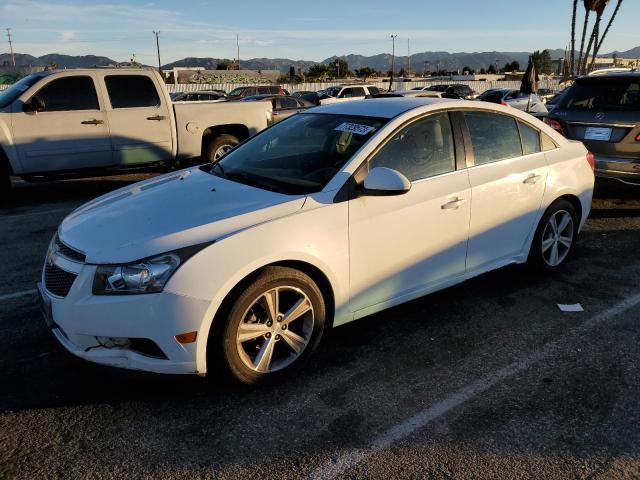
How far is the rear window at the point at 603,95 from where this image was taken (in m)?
6.88

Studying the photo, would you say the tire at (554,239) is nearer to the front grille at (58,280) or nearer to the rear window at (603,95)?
the rear window at (603,95)

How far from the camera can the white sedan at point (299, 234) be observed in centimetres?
279

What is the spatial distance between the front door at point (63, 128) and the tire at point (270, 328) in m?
6.12

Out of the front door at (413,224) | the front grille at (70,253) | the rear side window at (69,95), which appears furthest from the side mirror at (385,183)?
the rear side window at (69,95)

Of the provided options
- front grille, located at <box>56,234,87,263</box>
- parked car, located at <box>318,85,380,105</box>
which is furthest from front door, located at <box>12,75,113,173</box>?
parked car, located at <box>318,85,380,105</box>

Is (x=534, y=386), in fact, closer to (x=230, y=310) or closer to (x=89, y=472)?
(x=230, y=310)

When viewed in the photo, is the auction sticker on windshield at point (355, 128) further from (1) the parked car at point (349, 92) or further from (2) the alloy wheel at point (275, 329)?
(1) the parked car at point (349, 92)

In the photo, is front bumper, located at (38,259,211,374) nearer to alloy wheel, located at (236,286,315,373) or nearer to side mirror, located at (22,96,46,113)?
alloy wheel, located at (236,286,315,373)

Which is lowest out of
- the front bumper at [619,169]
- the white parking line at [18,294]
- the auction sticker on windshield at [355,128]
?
the white parking line at [18,294]

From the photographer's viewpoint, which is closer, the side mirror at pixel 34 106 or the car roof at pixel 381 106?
the car roof at pixel 381 106

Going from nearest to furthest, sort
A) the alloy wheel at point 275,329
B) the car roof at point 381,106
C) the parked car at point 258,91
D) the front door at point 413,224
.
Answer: the alloy wheel at point 275,329 → the front door at point 413,224 → the car roof at point 381,106 → the parked car at point 258,91

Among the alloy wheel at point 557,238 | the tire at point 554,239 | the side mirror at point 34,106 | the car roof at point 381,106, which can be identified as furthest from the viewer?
the side mirror at point 34,106

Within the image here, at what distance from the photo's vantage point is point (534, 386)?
3188 mm

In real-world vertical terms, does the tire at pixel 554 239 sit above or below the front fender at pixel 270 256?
below
